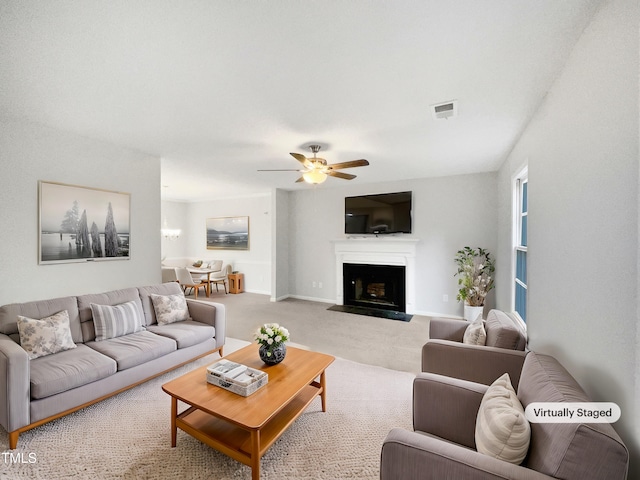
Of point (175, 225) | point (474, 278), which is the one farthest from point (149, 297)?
point (175, 225)

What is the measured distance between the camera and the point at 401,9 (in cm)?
133

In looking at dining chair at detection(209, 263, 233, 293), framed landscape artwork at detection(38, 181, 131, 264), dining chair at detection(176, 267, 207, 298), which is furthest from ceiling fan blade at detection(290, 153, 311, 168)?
dining chair at detection(209, 263, 233, 293)

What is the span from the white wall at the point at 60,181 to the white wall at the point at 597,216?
428cm

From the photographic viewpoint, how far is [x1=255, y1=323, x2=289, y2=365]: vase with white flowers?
7.32 ft

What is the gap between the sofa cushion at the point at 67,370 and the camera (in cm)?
195

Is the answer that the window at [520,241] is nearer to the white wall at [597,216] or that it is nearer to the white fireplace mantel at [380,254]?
the white wall at [597,216]

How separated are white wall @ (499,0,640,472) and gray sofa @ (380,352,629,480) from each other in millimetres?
164

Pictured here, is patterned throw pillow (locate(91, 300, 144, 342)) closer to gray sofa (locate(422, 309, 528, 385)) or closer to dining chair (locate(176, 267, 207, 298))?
gray sofa (locate(422, 309, 528, 385))

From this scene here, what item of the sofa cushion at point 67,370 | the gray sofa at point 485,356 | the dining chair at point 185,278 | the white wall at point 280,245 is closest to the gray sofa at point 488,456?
the gray sofa at point 485,356

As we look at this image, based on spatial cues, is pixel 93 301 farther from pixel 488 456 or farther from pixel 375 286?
pixel 375 286

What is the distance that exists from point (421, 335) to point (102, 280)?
14.1ft

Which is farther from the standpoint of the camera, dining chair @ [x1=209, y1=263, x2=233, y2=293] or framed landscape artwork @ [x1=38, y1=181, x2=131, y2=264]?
dining chair @ [x1=209, y1=263, x2=233, y2=293]

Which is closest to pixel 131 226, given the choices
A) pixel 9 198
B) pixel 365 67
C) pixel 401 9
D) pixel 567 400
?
pixel 9 198

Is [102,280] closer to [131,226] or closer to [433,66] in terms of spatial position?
[131,226]
